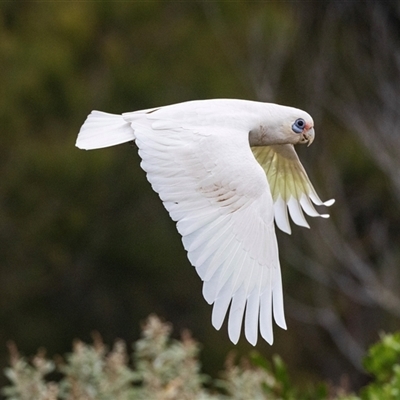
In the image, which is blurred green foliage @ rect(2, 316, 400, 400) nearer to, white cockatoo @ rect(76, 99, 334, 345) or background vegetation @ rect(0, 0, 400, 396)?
white cockatoo @ rect(76, 99, 334, 345)

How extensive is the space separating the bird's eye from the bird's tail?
0.61m

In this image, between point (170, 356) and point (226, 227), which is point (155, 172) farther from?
point (170, 356)

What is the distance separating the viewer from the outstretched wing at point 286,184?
12.3ft

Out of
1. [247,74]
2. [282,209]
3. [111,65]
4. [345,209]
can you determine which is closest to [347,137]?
[345,209]

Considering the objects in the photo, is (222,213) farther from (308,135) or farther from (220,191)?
(308,135)

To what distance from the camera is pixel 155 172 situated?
296 cm

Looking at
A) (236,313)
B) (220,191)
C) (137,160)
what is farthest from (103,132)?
(137,160)

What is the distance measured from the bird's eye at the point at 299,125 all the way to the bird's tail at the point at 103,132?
0.61m

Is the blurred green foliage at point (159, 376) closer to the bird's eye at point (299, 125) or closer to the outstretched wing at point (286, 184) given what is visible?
the outstretched wing at point (286, 184)

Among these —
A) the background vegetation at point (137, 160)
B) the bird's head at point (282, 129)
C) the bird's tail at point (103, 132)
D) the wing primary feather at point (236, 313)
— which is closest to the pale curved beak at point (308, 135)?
the bird's head at point (282, 129)

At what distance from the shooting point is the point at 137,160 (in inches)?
Result: 347

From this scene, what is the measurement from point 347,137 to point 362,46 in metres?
1.66

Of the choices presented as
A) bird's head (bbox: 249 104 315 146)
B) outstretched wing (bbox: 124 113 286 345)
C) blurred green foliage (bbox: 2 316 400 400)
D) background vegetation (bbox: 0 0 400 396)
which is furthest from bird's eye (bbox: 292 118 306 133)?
background vegetation (bbox: 0 0 400 396)

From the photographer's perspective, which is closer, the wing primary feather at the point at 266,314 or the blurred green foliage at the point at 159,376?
the wing primary feather at the point at 266,314
